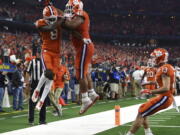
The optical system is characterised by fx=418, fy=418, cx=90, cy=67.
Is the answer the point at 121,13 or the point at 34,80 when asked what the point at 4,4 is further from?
the point at 34,80

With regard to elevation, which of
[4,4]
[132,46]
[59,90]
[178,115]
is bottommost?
[178,115]

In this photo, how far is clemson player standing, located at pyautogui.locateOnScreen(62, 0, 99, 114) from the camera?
6520 mm

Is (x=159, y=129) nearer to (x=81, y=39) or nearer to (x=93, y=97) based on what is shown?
(x=93, y=97)

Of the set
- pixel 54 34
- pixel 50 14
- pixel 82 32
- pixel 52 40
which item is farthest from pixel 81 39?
pixel 52 40

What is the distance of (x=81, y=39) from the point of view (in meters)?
6.64

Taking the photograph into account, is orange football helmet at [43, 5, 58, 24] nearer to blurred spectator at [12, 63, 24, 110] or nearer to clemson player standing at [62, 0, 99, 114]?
clemson player standing at [62, 0, 99, 114]

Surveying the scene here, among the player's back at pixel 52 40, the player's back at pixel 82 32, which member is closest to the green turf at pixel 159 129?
the player's back at pixel 52 40

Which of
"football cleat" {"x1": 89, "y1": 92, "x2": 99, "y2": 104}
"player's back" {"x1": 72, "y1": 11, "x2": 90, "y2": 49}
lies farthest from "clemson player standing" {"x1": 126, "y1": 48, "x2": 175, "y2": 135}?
"player's back" {"x1": 72, "y1": 11, "x2": 90, "y2": 49}

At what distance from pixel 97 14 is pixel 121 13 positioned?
3.50 meters

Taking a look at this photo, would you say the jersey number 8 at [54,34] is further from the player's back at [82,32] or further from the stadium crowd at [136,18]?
the stadium crowd at [136,18]

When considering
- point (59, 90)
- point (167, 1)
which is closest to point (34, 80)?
point (59, 90)

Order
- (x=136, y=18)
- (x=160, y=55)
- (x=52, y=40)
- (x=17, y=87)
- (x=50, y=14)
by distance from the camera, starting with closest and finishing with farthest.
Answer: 1. (x=50, y=14)
2. (x=52, y=40)
3. (x=160, y=55)
4. (x=17, y=87)
5. (x=136, y=18)

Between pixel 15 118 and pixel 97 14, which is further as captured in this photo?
pixel 97 14

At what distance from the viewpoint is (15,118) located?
1248cm
